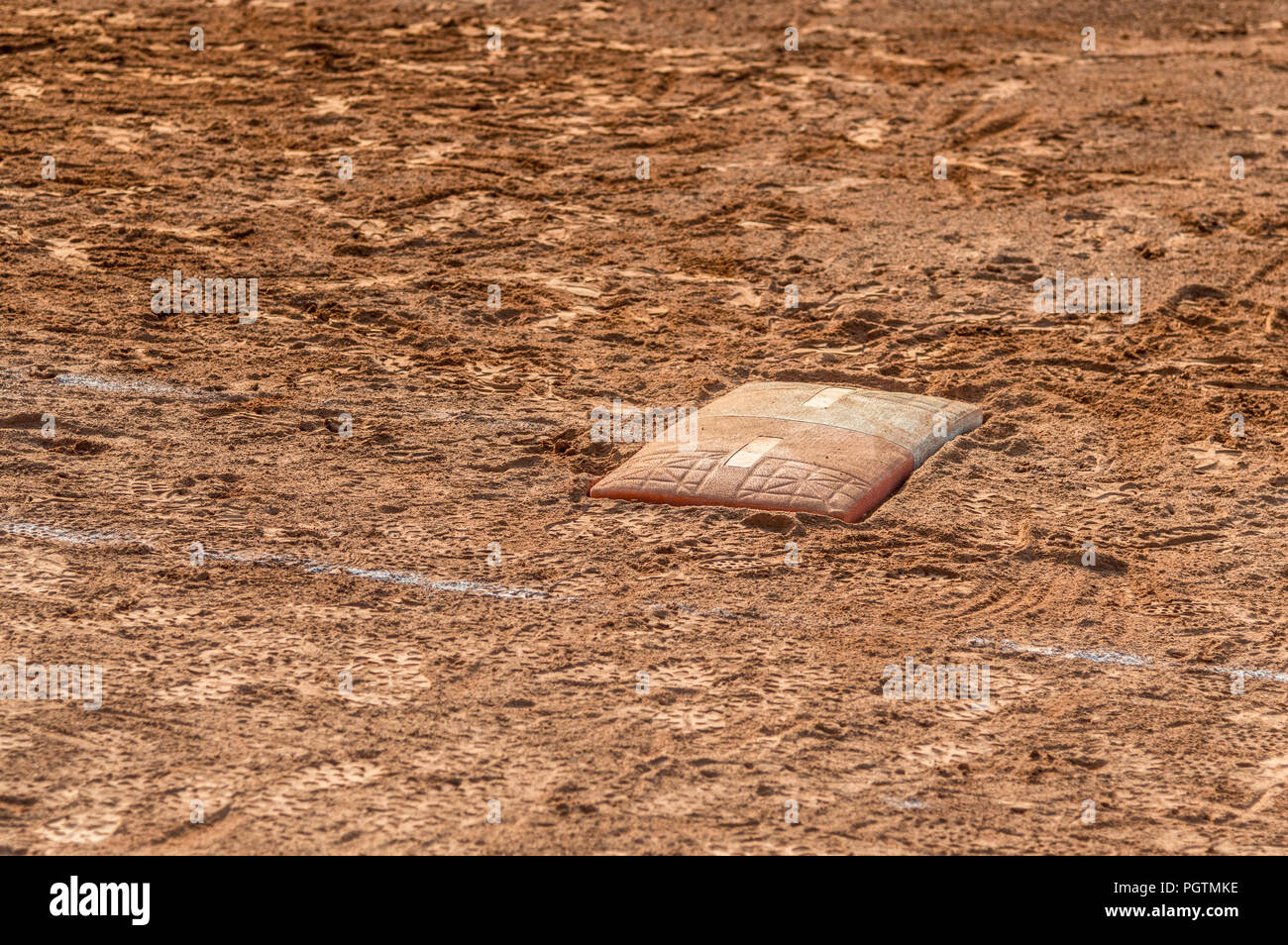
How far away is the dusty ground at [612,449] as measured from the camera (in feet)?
14.5

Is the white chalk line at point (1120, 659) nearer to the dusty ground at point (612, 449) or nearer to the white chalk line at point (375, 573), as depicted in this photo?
the dusty ground at point (612, 449)

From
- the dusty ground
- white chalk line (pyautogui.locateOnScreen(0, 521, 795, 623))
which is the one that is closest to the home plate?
the dusty ground

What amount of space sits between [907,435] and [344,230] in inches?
150

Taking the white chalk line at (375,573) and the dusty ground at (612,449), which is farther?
the white chalk line at (375,573)

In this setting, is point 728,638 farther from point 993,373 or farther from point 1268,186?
A: point 1268,186

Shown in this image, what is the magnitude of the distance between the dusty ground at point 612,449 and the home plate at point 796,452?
13 centimetres

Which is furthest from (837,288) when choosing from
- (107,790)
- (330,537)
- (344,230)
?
(107,790)

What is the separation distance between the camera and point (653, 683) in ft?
16.2

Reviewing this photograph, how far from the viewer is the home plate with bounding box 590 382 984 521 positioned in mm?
6151

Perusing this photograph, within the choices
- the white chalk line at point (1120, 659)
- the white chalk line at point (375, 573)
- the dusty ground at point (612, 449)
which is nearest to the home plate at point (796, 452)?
the dusty ground at point (612, 449)

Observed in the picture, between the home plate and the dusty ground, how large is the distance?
5.0 inches

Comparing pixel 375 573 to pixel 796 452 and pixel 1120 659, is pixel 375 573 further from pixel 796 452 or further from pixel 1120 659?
pixel 1120 659

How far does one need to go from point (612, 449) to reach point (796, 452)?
0.77 meters

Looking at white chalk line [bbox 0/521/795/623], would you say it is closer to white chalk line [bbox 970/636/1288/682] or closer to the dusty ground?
the dusty ground
